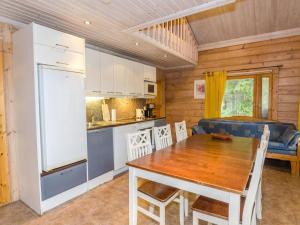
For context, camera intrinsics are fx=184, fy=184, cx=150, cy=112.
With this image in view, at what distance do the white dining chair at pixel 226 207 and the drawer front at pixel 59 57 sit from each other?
2.18m

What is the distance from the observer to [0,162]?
2.33m

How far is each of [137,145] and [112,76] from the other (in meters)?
1.83

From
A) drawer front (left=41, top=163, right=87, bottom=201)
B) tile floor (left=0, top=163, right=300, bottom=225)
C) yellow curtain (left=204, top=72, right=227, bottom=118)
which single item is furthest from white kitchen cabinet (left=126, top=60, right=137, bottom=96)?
yellow curtain (left=204, top=72, right=227, bottom=118)

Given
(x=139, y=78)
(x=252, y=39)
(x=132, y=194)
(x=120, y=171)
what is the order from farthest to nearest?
(x=252, y=39)
(x=139, y=78)
(x=120, y=171)
(x=132, y=194)

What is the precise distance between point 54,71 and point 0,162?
1348 millimetres

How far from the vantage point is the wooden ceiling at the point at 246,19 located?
3533mm

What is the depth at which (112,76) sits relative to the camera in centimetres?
342

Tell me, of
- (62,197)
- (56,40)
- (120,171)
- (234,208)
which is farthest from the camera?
(120,171)

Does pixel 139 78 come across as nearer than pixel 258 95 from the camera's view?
Yes

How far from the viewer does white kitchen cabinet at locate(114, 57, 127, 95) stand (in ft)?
11.5

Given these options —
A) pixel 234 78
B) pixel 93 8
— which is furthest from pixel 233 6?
pixel 93 8

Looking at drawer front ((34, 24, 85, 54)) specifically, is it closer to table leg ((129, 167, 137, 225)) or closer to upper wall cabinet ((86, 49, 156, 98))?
upper wall cabinet ((86, 49, 156, 98))

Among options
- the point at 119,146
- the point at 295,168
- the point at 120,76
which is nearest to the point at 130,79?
the point at 120,76

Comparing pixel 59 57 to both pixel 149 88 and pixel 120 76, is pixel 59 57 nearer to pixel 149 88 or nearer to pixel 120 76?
pixel 120 76
